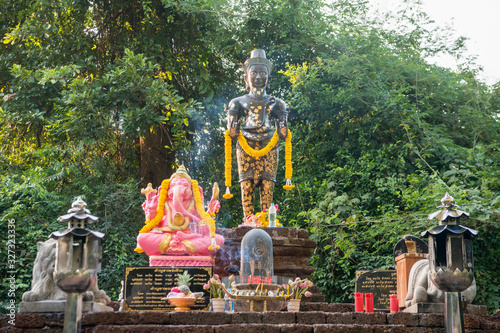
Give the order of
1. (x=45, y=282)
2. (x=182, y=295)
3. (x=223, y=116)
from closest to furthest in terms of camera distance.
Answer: (x=45, y=282) < (x=182, y=295) < (x=223, y=116)

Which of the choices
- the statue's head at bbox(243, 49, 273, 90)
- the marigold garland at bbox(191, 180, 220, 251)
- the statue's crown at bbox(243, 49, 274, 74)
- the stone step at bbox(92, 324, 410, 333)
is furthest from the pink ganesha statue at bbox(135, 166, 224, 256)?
the stone step at bbox(92, 324, 410, 333)

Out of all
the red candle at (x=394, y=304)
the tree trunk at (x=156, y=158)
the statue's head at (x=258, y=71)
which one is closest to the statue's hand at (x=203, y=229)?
the statue's head at (x=258, y=71)

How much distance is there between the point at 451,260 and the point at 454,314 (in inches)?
18.8

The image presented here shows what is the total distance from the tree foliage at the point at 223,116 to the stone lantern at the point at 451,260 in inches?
218

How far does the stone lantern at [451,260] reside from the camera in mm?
5047

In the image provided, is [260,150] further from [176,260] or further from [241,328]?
[241,328]

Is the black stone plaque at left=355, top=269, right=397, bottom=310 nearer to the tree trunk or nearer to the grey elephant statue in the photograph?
the grey elephant statue

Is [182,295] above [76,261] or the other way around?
the other way around

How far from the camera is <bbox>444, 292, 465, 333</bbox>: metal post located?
4992 mm

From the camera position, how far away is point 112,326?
588 cm

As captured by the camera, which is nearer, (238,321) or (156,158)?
(238,321)

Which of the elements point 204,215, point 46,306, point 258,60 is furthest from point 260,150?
point 46,306

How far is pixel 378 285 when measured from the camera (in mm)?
8312

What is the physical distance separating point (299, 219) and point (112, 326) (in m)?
8.11
